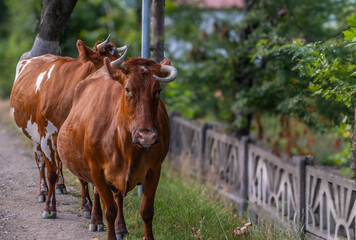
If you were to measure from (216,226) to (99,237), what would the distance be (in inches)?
54.9

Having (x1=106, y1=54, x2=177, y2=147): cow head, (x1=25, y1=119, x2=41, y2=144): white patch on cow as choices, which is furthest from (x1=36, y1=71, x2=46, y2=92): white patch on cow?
(x1=106, y1=54, x2=177, y2=147): cow head

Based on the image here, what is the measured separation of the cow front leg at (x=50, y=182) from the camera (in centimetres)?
555

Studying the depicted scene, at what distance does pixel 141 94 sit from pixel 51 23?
11.4 ft

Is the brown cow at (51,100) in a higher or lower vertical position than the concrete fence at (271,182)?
higher

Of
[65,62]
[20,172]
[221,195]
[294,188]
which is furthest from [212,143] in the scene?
[65,62]

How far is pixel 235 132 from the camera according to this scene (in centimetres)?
1025

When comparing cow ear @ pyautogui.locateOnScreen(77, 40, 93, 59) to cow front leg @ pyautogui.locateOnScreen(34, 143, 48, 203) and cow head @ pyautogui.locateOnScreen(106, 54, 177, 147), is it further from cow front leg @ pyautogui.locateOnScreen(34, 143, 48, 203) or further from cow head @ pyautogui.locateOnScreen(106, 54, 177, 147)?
cow head @ pyautogui.locateOnScreen(106, 54, 177, 147)

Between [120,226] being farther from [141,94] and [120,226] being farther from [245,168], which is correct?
[245,168]

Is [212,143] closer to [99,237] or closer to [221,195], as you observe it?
[221,195]

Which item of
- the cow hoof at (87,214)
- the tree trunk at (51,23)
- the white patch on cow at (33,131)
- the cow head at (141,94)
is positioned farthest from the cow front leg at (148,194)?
the tree trunk at (51,23)

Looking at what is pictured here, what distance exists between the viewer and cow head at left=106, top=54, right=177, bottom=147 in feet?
12.9

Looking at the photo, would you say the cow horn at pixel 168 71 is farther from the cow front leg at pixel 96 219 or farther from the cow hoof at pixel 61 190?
the cow hoof at pixel 61 190

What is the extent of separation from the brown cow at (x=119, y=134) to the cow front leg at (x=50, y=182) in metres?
0.46

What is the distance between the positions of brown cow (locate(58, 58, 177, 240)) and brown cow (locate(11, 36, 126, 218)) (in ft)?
1.29
